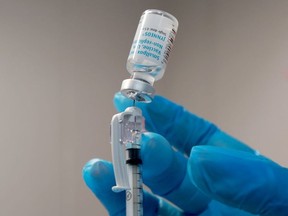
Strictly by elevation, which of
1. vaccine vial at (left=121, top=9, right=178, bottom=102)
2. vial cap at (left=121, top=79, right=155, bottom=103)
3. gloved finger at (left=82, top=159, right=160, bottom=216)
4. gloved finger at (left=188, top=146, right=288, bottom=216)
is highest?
vaccine vial at (left=121, top=9, right=178, bottom=102)

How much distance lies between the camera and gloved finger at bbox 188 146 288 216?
66cm

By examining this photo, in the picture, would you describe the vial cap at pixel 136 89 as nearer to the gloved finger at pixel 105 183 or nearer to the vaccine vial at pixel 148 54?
the vaccine vial at pixel 148 54

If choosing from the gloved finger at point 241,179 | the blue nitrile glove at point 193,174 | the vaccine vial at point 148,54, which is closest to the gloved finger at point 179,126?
the blue nitrile glove at point 193,174

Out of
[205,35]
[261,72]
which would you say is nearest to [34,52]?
[205,35]

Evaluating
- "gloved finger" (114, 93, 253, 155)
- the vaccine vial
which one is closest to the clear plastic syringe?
the vaccine vial

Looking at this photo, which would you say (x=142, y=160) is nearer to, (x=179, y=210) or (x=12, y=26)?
(x=179, y=210)

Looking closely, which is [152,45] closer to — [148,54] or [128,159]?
[148,54]

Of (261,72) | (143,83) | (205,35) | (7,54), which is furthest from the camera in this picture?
(205,35)

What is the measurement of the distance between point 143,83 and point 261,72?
2.77 feet

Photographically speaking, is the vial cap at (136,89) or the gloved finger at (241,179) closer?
the gloved finger at (241,179)

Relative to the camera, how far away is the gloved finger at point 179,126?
38.7 inches

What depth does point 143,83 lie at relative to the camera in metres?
0.83

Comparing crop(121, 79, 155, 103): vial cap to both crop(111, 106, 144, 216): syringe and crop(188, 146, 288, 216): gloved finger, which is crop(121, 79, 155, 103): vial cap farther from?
crop(188, 146, 288, 216): gloved finger

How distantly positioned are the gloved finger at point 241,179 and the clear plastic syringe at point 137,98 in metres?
0.20
